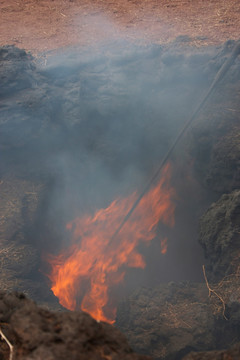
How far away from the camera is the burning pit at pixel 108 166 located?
5.71m

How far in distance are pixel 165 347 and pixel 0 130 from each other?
4.82 metres

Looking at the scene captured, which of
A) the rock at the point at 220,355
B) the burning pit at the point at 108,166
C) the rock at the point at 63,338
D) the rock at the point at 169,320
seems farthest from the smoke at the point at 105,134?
the rock at the point at 63,338

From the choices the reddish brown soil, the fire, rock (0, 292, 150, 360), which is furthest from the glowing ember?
the reddish brown soil

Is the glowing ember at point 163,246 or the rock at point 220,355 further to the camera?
the glowing ember at point 163,246

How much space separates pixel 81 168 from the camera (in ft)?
22.1

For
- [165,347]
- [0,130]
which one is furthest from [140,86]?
[165,347]

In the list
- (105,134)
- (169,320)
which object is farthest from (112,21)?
(169,320)

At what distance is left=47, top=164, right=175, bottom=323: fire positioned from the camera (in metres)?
5.89

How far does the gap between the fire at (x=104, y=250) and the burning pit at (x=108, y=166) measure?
0.02 metres

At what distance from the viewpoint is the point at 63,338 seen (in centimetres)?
155

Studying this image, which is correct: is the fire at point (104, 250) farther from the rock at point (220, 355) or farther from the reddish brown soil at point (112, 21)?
the reddish brown soil at point (112, 21)

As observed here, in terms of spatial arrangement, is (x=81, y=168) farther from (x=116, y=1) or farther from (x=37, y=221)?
(x=116, y=1)

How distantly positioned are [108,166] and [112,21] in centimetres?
501

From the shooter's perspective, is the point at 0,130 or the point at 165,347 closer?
the point at 165,347
